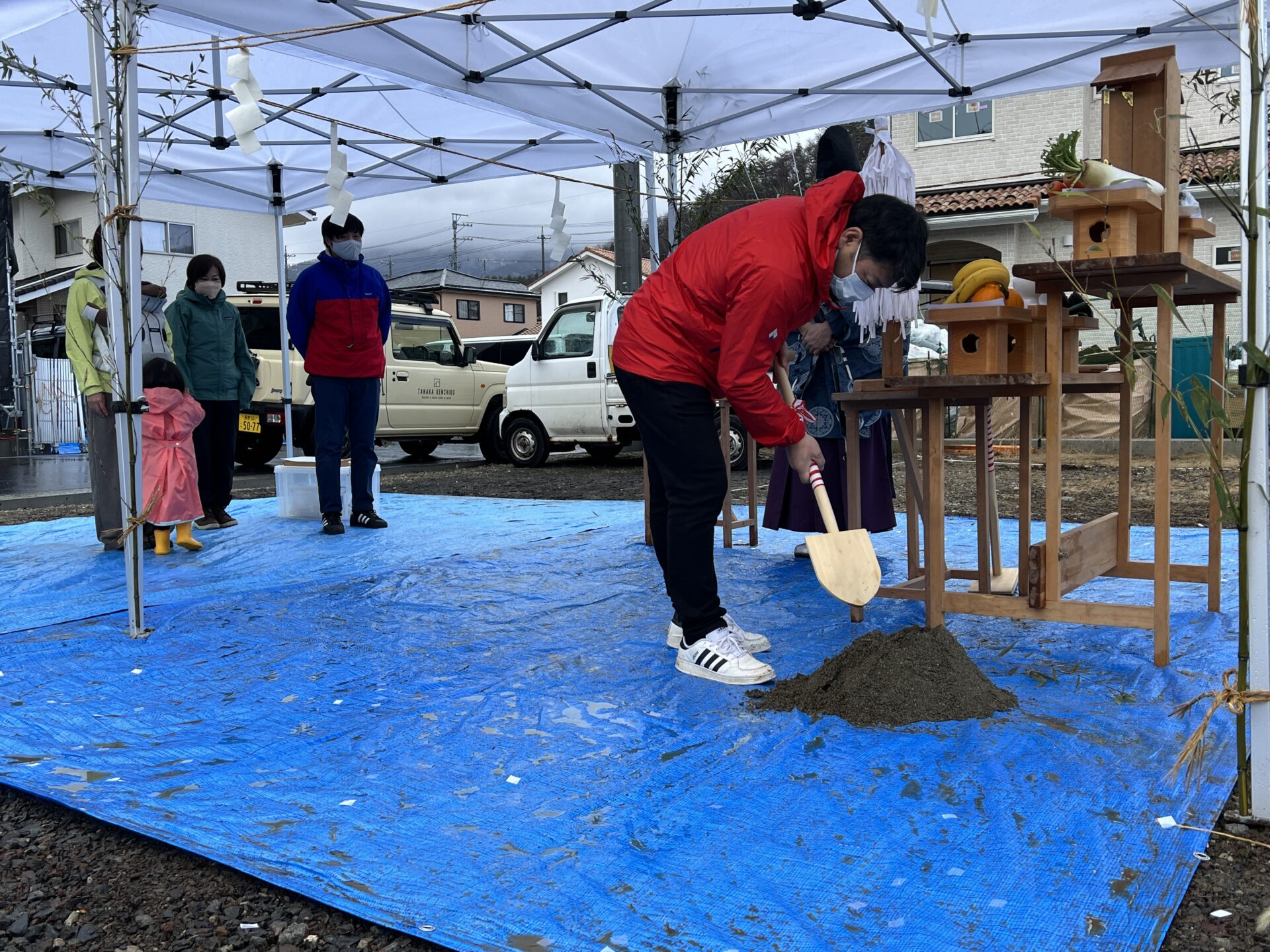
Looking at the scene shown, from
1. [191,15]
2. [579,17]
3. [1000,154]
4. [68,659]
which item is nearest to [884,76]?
[579,17]

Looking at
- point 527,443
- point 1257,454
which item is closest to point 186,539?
point 1257,454

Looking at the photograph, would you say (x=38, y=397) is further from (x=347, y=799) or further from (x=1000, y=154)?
(x=347, y=799)

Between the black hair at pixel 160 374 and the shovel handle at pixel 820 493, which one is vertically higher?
the black hair at pixel 160 374

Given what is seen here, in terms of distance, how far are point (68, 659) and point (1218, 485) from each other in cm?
313

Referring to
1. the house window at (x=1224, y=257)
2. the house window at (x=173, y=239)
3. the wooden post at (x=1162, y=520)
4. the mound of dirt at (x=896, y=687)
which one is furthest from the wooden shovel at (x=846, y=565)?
the house window at (x=173, y=239)

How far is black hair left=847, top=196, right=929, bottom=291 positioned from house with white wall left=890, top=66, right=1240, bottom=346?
475 inches

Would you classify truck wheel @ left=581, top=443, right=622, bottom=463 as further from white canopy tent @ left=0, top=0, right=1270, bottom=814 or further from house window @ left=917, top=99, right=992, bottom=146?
house window @ left=917, top=99, right=992, bottom=146

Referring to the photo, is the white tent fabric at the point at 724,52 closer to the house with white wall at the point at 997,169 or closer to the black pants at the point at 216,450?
the black pants at the point at 216,450

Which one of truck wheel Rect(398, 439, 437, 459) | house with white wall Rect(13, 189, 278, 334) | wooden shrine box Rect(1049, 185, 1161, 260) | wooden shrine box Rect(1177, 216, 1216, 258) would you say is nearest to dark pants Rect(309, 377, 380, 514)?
wooden shrine box Rect(1049, 185, 1161, 260)

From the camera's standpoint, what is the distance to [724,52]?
5.65 metres

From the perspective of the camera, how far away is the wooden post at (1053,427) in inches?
109

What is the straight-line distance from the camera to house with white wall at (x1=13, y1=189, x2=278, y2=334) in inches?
895

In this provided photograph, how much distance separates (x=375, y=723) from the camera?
2.53m

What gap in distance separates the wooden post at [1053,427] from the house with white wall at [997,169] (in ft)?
38.2
